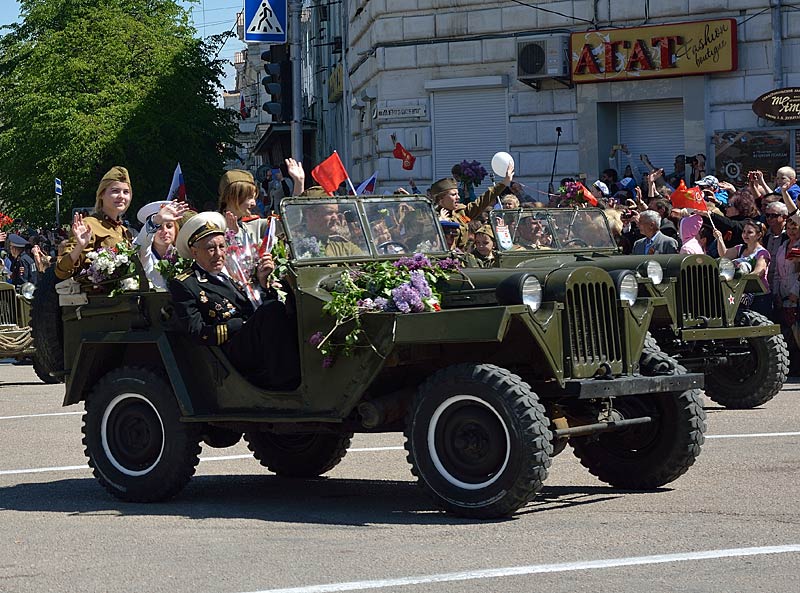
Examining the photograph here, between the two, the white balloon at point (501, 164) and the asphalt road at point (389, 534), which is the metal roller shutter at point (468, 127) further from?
the asphalt road at point (389, 534)

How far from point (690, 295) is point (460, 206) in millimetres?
2225

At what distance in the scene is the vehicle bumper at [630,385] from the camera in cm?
888

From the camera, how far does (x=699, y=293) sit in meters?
14.1

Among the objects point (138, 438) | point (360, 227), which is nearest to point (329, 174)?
point (360, 227)

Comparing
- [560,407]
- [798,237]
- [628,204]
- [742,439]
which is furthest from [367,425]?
[628,204]

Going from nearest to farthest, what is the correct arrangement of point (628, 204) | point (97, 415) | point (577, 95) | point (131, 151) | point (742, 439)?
Answer: 1. point (97, 415)
2. point (742, 439)
3. point (628, 204)
4. point (577, 95)
5. point (131, 151)

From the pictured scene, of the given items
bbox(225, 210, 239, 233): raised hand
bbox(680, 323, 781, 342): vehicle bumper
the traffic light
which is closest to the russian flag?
bbox(225, 210, 239, 233): raised hand

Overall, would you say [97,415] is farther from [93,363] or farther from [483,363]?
[483,363]

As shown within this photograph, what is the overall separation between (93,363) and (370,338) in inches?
84.7

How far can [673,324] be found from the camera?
13.8 meters

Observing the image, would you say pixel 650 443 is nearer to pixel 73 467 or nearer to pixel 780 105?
pixel 73 467

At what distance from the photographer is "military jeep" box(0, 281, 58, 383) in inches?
810

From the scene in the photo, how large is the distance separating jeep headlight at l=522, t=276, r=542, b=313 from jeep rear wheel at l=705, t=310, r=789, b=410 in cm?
612

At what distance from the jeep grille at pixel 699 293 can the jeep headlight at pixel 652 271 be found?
33 cm
